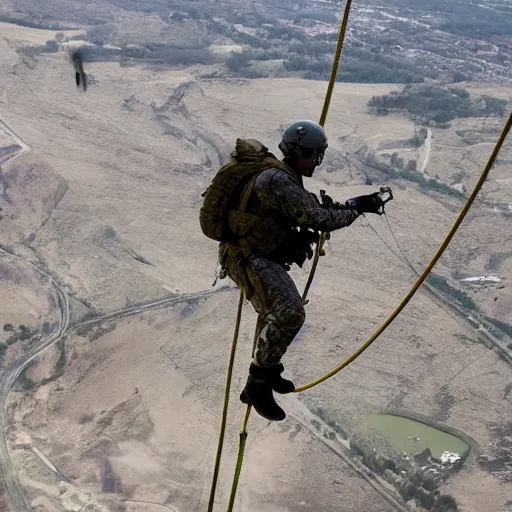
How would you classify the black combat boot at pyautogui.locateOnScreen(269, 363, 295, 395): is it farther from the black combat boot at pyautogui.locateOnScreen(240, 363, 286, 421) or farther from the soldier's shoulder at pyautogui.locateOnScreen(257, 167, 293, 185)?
the soldier's shoulder at pyautogui.locateOnScreen(257, 167, 293, 185)

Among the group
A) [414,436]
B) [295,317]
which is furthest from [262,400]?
[414,436]

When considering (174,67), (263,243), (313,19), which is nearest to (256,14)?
(313,19)

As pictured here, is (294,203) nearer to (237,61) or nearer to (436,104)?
(436,104)

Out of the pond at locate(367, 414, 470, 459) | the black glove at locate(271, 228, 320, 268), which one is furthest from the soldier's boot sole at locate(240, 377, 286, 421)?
the pond at locate(367, 414, 470, 459)

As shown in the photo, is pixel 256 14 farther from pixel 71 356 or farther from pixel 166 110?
pixel 71 356

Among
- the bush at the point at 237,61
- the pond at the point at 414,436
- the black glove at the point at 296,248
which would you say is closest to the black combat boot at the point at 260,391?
the black glove at the point at 296,248
